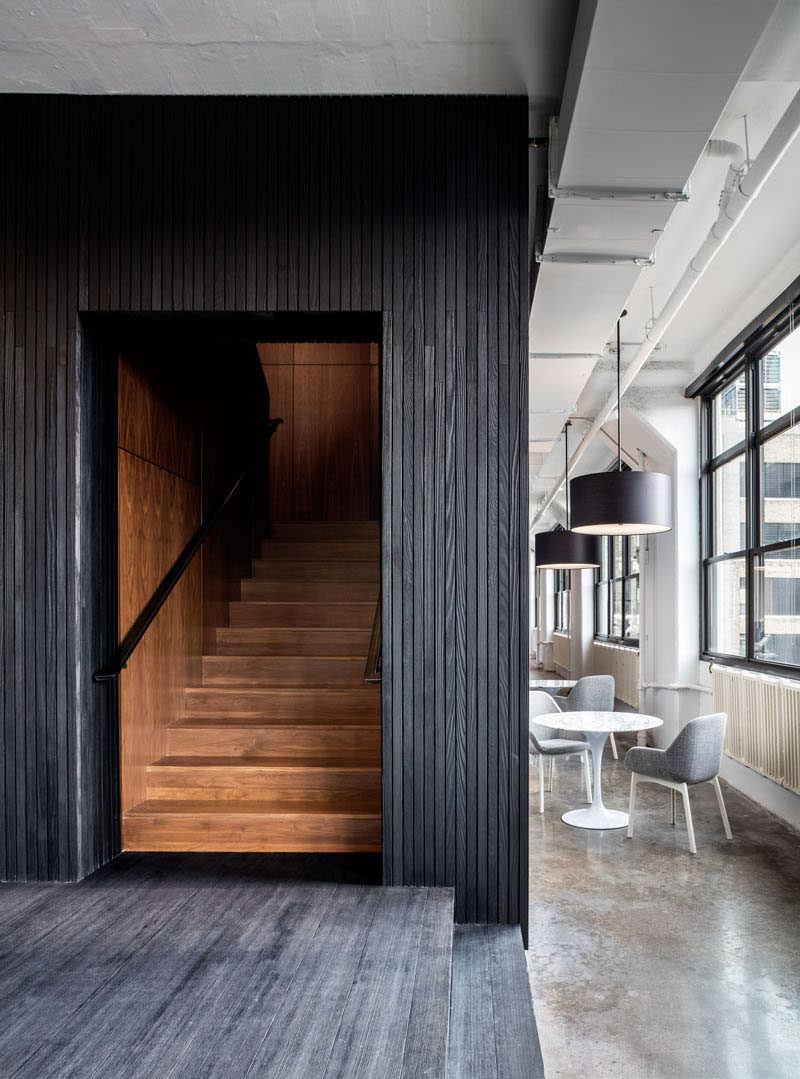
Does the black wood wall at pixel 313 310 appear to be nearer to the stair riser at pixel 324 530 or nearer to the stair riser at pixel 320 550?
the stair riser at pixel 320 550

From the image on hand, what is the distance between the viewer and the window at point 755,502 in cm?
642

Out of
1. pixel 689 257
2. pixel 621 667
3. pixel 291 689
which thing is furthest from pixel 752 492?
pixel 621 667

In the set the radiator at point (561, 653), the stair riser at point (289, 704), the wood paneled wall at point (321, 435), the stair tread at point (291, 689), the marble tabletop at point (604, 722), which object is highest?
the wood paneled wall at point (321, 435)

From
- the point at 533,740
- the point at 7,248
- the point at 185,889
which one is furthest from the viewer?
the point at 533,740

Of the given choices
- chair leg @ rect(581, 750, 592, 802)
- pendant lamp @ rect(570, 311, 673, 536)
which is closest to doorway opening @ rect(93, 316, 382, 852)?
pendant lamp @ rect(570, 311, 673, 536)

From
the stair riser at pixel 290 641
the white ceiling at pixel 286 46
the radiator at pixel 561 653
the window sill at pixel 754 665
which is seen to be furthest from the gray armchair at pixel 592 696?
the radiator at pixel 561 653

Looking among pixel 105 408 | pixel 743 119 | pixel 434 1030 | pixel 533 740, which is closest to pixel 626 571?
pixel 533 740

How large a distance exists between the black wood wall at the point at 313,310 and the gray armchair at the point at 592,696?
15.7 feet

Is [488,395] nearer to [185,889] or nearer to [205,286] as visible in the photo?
[205,286]

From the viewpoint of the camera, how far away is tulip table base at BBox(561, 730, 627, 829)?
6.13 metres

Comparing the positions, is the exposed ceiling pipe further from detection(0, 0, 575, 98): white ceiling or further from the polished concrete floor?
the polished concrete floor

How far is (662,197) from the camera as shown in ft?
11.2

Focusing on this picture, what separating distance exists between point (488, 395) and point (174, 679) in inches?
99.8

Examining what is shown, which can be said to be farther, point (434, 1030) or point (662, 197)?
point (662, 197)
